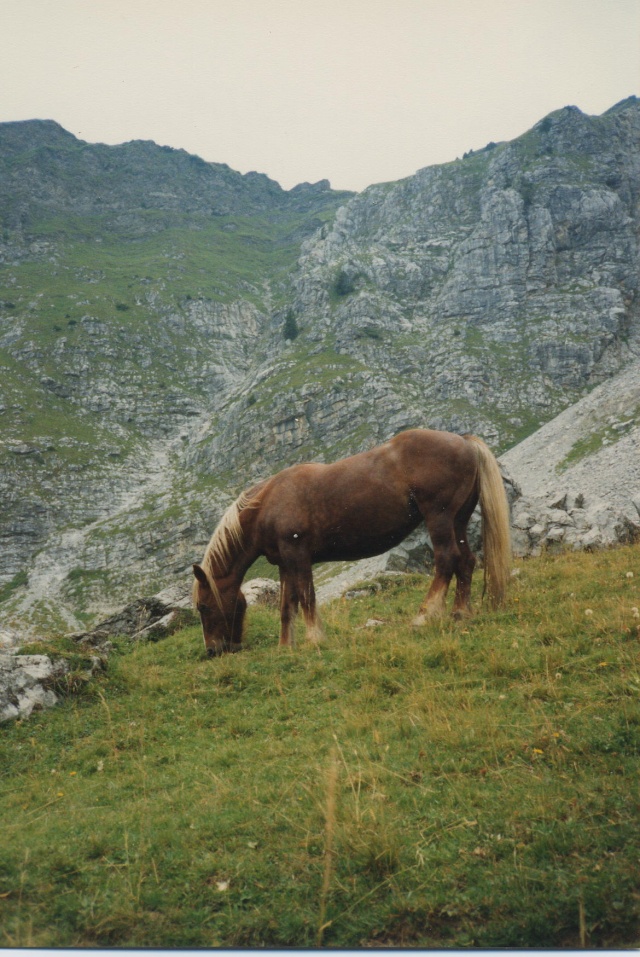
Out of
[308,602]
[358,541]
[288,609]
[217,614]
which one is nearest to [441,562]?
[358,541]

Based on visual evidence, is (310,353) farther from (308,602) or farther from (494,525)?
(494,525)

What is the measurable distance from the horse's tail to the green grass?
114 cm

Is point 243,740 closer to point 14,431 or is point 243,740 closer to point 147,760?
point 147,760

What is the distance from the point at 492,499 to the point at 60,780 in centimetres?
743

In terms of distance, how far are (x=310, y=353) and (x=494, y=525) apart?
120093 millimetres

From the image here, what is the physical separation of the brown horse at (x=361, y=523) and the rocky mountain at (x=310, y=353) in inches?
2950

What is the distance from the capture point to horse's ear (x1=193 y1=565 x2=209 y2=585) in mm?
10383

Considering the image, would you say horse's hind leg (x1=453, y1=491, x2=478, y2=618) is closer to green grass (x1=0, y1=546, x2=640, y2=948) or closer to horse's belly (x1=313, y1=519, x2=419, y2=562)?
horse's belly (x1=313, y1=519, x2=419, y2=562)

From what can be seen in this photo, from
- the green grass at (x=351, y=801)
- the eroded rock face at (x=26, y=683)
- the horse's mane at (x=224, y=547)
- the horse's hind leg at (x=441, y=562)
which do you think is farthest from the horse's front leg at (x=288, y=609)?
the eroded rock face at (x=26, y=683)

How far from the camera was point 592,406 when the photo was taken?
5941 centimetres

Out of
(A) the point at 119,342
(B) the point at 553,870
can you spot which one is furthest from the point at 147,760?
(A) the point at 119,342

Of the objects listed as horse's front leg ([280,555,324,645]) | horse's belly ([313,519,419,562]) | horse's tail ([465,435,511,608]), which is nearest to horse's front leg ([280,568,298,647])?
horse's front leg ([280,555,324,645])

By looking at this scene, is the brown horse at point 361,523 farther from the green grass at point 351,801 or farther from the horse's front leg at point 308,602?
the green grass at point 351,801

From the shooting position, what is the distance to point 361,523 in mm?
10305
